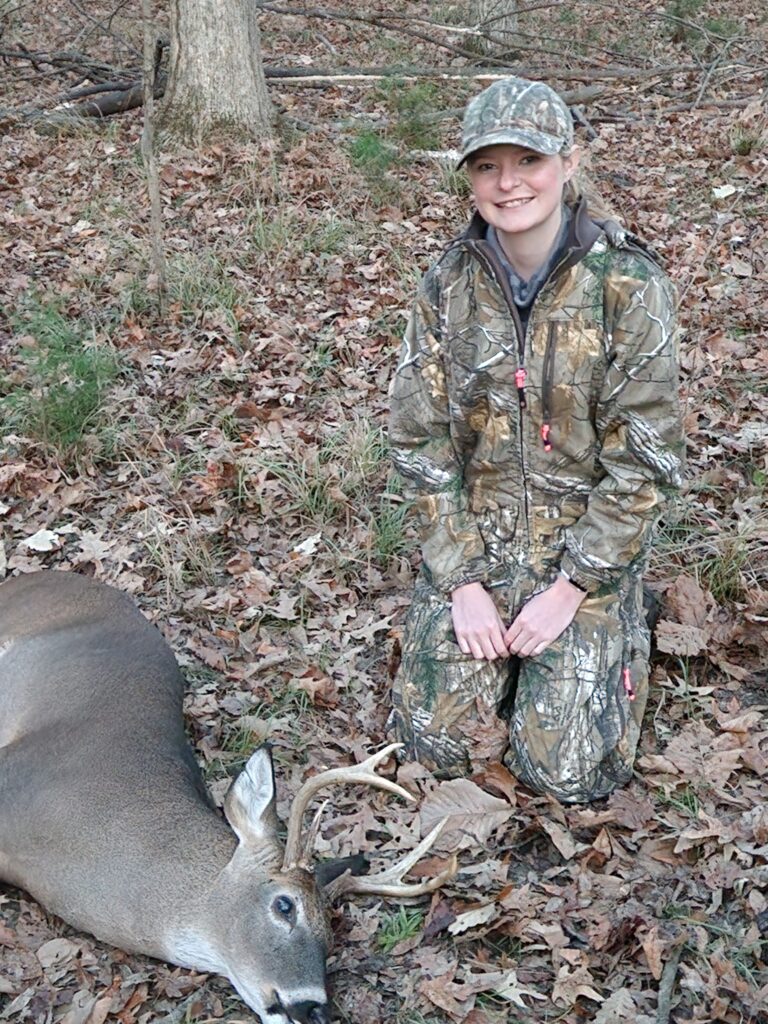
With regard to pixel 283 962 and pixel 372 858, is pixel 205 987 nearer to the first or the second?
pixel 283 962

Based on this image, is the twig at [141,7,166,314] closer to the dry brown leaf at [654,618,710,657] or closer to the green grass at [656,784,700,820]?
the dry brown leaf at [654,618,710,657]

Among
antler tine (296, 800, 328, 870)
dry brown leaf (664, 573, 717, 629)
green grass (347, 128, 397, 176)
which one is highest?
green grass (347, 128, 397, 176)

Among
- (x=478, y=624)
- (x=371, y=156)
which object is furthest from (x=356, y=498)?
(x=371, y=156)

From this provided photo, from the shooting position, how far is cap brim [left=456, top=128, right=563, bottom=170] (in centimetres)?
356

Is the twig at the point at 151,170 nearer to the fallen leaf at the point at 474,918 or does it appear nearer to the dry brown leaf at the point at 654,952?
the fallen leaf at the point at 474,918

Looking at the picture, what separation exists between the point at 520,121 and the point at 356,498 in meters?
2.40

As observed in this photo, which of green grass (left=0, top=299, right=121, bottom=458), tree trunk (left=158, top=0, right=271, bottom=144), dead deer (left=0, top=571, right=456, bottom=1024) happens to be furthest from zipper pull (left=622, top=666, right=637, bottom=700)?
tree trunk (left=158, top=0, right=271, bottom=144)

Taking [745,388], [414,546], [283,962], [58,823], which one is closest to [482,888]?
[283,962]

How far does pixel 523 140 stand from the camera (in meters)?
3.56

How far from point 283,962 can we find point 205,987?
17.2 inches

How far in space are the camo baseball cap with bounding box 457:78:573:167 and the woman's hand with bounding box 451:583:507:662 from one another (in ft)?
4.87

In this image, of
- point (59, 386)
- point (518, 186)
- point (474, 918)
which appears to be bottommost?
point (474, 918)

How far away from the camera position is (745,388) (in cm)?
591

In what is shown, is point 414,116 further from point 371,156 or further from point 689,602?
point 689,602
